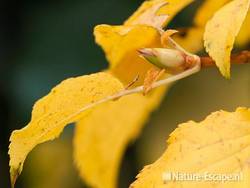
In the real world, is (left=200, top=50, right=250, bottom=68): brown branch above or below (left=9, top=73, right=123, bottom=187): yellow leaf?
below

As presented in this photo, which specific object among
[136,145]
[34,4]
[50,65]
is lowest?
[136,145]

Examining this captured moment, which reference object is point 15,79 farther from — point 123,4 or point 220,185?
point 220,185

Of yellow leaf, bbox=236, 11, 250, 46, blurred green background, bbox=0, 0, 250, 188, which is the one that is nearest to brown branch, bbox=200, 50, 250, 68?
yellow leaf, bbox=236, 11, 250, 46

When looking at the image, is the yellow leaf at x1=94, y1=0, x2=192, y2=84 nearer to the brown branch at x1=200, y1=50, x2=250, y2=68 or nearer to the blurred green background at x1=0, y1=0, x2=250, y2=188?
the brown branch at x1=200, y1=50, x2=250, y2=68

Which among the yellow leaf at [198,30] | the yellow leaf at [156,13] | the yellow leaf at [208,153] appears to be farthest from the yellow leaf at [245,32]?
the yellow leaf at [208,153]

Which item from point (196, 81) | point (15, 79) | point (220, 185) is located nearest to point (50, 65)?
point (15, 79)

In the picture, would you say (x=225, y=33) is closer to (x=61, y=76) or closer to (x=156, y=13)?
(x=156, y=13)

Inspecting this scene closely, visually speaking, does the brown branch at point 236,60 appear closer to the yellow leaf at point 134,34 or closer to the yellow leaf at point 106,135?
the yellow leaf at point 134,34
